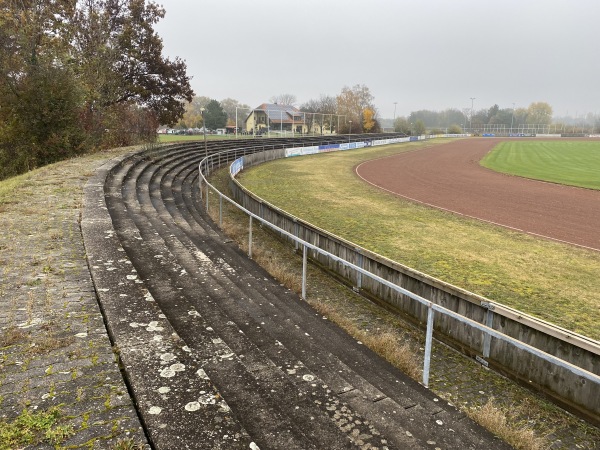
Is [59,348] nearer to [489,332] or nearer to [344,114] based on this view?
[489,332]

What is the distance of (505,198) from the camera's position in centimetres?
2197

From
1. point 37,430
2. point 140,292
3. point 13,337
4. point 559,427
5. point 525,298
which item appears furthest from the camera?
point 525,298

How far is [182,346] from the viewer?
4684 mm

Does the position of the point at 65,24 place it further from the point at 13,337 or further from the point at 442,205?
the point at 13,337

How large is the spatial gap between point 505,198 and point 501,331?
17629 mm

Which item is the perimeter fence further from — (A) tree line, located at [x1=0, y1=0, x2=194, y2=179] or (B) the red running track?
(A) tree line, located at [x1=0, y1=0, x2=194, y2=179]

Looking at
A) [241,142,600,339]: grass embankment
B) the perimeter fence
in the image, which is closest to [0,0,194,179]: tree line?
[241,142,600,339]: grass embankment

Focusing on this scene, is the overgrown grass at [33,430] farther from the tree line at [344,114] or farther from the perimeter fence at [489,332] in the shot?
the tree line at [344,114]

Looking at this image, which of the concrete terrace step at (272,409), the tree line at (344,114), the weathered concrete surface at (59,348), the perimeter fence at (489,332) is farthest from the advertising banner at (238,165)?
the tree line at (344,114)

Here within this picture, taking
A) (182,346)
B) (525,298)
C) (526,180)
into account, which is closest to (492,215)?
(525,298)

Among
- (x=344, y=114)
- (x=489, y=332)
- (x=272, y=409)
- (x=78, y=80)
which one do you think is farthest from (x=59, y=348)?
(x=344, y=114)

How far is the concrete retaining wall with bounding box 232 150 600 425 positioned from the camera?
5371mm

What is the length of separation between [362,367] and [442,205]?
630 inches

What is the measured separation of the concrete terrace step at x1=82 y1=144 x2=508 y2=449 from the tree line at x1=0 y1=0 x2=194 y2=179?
55.0ft
